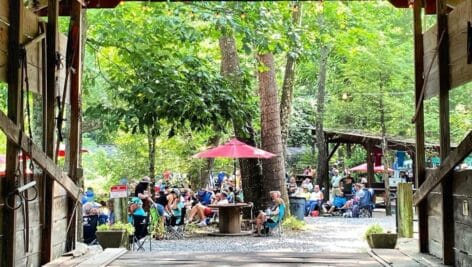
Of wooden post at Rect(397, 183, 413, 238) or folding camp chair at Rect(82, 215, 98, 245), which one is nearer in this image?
wooden post at Rect(397, 183, 413, 238)

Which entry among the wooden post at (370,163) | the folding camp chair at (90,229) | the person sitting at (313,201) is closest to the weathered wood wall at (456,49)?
the folding camp chair at (90,229)

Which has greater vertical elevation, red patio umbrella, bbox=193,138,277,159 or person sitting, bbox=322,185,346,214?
red patio umbrella, bbox=193,138,277,159

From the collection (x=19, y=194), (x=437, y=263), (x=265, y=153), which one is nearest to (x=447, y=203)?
(x=437, y=263)

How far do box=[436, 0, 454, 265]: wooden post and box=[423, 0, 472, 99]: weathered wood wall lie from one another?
3.8 inches

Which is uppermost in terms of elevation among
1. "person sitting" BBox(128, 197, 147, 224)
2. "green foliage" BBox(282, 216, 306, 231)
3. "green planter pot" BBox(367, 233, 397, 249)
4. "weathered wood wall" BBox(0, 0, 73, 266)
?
"weathered wood wall" BBox(0, 0, 73, 266)

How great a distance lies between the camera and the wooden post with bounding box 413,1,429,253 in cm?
711

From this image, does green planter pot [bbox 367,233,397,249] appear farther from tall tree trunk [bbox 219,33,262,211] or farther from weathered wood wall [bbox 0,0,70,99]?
tall tree trunk [bbox 219,33,262,211]

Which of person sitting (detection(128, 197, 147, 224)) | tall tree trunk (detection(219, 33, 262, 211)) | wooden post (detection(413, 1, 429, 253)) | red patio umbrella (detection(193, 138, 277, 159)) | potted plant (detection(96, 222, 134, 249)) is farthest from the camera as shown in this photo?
tall tree trunk (detection(219, 33, 262, 211))

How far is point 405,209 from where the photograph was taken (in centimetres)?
923

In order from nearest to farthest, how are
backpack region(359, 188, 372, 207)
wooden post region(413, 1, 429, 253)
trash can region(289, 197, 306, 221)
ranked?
wooden post region(413, 1, 429, 253) < trash can region(289, 197, 306, 221) < backpack region(359, 188, 372, 207)

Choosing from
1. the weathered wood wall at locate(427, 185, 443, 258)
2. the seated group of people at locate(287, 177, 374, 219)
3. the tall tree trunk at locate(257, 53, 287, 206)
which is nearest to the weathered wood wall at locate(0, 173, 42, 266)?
the weathered wood wall at locate(427, 185, 443, 258)

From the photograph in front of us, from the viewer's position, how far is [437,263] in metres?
6.25

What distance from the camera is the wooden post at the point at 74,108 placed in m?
7.20

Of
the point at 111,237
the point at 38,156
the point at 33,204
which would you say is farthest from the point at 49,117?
the point at 111,237
